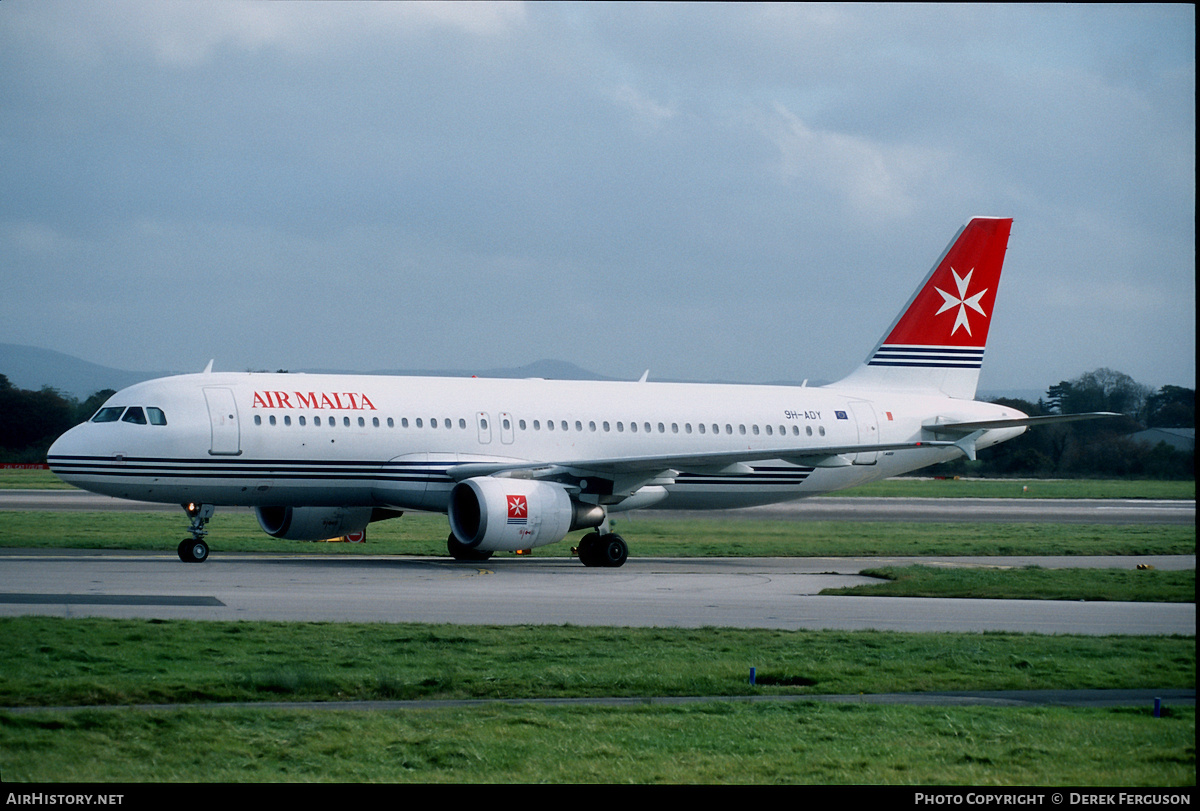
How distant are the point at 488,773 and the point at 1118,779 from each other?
4.70 meters

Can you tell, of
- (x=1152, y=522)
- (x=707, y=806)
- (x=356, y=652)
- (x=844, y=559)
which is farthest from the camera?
(x=1152, y=522)

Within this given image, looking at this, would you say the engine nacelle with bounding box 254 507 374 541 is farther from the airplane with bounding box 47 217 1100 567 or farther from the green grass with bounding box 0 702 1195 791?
the green grass with bounding box 0 702 1195 791

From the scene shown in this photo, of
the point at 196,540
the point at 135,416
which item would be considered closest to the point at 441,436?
the point at 196,540

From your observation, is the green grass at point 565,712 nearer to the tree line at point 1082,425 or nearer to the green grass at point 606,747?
the green grass at point 606,747

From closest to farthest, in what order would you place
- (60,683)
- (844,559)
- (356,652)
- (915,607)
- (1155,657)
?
(60,683) < (356,652) < (1155,657) < (915,607) < (844,559)

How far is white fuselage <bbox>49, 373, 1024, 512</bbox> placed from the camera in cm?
2853

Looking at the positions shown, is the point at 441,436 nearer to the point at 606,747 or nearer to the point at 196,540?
the point at 196,540

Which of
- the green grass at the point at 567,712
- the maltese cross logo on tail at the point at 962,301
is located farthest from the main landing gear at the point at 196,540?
the maltese cross logo on tail at the point at 962,301

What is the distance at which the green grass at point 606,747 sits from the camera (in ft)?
33.4

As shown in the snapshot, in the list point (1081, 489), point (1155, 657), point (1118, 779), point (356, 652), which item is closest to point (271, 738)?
point (356, 652)

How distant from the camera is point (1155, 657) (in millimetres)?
16844

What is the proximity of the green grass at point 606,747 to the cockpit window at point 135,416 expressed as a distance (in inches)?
693

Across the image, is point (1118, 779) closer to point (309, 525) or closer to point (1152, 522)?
point (309, 525)

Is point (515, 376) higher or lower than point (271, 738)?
higher
